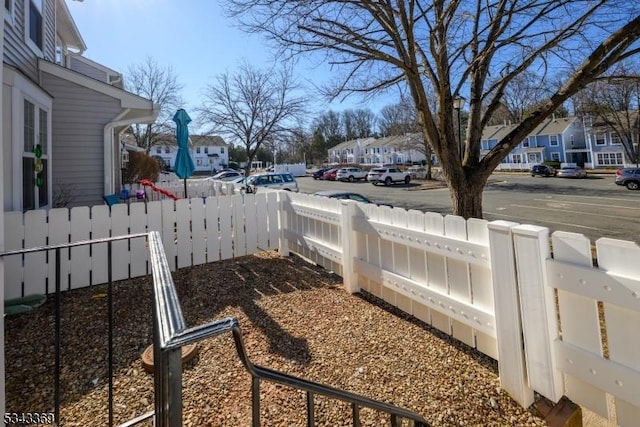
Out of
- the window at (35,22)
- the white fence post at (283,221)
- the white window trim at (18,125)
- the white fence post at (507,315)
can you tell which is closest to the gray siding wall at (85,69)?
the window at (35,22)

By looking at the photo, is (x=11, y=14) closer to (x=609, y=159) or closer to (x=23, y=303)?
(x=23, y=303)

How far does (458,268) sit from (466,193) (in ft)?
12.2

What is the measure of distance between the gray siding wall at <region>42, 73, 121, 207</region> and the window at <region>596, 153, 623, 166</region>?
53105mm

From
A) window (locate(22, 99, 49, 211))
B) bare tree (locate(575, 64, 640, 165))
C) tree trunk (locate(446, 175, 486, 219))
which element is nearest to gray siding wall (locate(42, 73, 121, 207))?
window (locate(22, 99, 49, 211))

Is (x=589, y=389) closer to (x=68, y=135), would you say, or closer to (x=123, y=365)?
(x=123, y=365)

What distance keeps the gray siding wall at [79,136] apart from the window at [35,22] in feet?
2.66

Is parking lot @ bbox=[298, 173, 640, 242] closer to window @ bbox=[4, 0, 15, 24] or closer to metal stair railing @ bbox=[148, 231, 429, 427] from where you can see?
metal stair railing @ bbox=[148, 231, 429, 427]

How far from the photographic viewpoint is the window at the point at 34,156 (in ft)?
19.0

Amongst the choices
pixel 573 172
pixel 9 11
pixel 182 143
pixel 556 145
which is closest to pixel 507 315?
pixel 182 143

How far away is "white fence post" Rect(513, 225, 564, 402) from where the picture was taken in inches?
87.6

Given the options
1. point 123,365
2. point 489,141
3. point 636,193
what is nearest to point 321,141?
point 489,141

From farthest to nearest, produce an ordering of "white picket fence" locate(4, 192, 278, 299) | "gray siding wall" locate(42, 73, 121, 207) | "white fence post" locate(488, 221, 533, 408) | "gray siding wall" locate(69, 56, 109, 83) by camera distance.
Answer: "gray siding wall" locate(69, 56, 109, 83)
"gray siding wall" locate(42, 73, 121, 207)
"white picket fence" locate(4, 192, 278, 299)
"white fence post" locate(488, 221, 533, 408)

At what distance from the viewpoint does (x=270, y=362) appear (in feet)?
9.70

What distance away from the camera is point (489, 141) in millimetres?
52281
